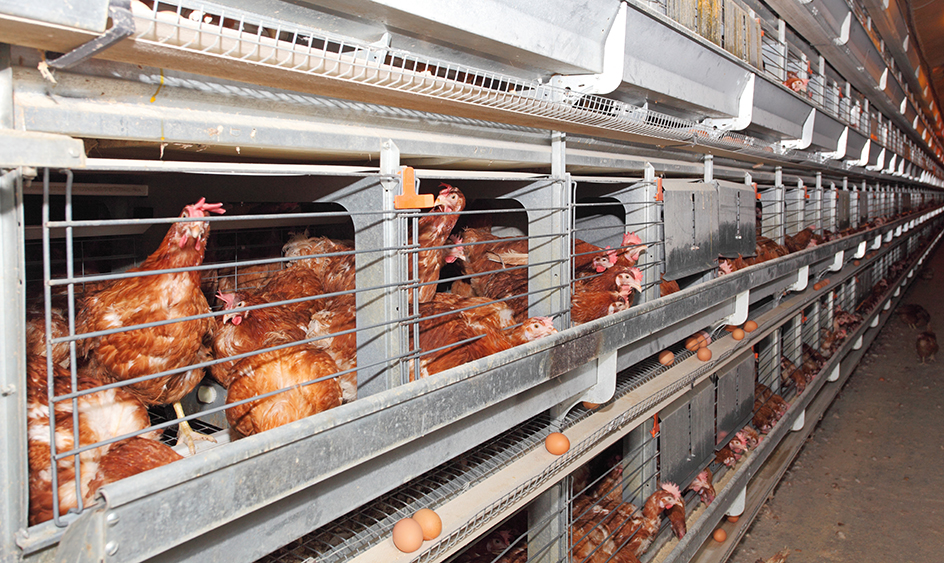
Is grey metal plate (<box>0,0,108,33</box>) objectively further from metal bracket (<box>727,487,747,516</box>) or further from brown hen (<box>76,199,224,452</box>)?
metal bracket (<box>727,487,747,516</box>)

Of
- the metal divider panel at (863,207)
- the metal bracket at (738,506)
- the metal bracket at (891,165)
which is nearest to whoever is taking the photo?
the metal bracket at (738,506)

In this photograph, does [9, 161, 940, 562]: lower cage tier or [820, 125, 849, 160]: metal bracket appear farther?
[820, 125, 849, 160]: metal bracket

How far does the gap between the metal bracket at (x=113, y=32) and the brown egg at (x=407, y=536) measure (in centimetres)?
77

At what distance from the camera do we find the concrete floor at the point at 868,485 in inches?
110

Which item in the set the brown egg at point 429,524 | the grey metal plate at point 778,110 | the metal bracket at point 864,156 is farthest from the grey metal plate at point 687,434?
the metal bracket at point 864,156

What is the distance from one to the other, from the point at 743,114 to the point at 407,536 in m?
2.16

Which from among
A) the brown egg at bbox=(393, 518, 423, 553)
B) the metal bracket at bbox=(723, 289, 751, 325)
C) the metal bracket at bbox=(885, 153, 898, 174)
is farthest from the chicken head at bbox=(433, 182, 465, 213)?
the metal bracket at bbox=(885, 153, 898, 174)

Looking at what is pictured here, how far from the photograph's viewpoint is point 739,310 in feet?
7.68

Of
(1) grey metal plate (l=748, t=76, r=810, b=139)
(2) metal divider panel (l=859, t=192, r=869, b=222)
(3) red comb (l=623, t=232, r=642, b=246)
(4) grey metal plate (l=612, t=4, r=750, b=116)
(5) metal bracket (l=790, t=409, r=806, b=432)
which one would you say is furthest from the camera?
(2) metal divider panel (l=859, t=192, r=869, b=222)

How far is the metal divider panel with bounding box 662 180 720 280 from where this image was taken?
1.92m

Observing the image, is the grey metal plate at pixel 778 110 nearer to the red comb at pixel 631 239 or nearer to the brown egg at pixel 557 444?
the red comb at pixel 631 239

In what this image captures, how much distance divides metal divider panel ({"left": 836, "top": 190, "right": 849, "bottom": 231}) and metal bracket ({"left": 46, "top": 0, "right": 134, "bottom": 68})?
5.61 meters

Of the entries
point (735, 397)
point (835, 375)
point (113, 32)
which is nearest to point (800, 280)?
point (735, 397)

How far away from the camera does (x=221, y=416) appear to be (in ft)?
4.75
